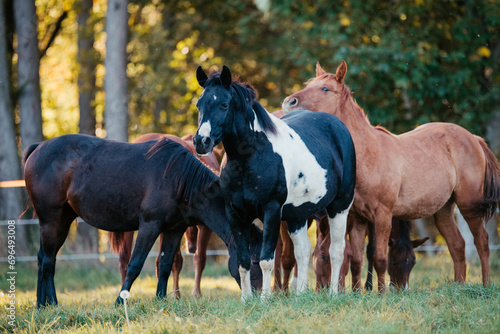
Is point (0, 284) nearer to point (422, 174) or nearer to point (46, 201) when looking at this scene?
point (46, 201)

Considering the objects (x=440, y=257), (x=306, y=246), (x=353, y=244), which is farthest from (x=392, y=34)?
(x=306, y=246)

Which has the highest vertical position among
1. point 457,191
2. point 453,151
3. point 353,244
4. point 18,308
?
point 453,151

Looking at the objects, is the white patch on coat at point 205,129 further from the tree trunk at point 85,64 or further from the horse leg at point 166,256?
the tree trunk at point 85,64

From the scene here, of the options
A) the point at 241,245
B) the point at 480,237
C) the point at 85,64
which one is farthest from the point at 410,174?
the point at 85,64

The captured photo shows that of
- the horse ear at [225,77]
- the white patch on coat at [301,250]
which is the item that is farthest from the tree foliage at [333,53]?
the horse ear at [225,77]

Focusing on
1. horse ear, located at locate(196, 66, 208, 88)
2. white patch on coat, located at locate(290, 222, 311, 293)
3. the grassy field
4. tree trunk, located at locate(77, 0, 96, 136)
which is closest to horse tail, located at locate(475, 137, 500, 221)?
the grassy field

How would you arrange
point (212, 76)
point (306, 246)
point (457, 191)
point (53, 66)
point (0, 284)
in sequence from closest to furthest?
1. point (212, 76)
2. point (306, 246)
3. point (457, 191)
4. point (0, 284)
5. point (53, 66)

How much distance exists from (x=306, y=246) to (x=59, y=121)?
14.6 m

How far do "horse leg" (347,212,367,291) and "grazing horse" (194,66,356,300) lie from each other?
70cm

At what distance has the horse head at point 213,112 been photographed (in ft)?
13.6

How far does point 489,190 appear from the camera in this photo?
6727 millimetres

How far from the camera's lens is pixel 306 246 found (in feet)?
16.8

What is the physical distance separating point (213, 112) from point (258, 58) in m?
10.4

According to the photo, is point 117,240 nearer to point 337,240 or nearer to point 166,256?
point 166,256
